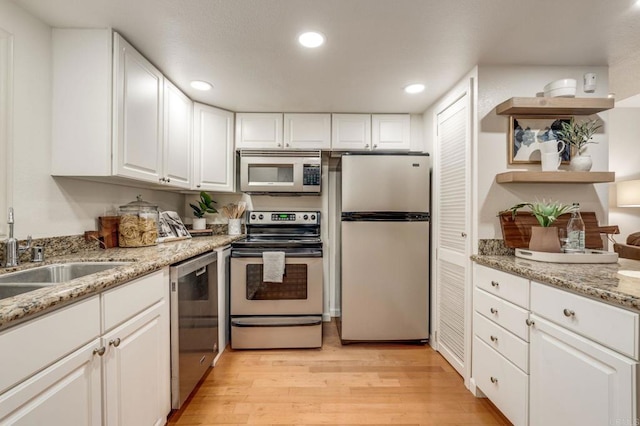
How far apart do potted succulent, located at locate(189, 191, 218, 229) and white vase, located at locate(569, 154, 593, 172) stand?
283cm

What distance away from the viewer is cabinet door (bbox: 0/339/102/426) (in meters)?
0.75

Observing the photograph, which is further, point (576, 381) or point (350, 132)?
point (350, 132)

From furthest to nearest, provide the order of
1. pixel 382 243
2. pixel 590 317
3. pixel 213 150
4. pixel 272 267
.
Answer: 1. pixel 213 150
2. pixel 382 243
3. pixel 272 267
4. pixel 590 317

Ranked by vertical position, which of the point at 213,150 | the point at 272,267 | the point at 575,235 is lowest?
the point at 272,267

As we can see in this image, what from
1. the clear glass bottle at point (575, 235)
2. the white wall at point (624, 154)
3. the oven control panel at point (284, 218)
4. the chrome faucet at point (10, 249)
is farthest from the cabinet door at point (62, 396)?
the white wall at point (624, 154)

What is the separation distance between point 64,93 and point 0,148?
1.38 feet

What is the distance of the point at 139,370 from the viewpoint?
4.18 feet

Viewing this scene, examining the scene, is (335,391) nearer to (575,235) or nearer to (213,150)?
(575,235)

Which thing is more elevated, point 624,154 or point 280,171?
point 624,154

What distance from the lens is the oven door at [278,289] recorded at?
2436mm

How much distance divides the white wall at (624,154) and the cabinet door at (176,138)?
4947mm

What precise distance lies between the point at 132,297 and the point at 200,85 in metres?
1.69

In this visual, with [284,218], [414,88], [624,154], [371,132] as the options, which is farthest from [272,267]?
[624,154]

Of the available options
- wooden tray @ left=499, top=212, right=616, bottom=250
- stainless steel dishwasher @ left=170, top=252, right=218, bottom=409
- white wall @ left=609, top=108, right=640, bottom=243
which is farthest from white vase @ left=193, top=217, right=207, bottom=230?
white wall @ left=609, top=108, right=640, bottom=243
